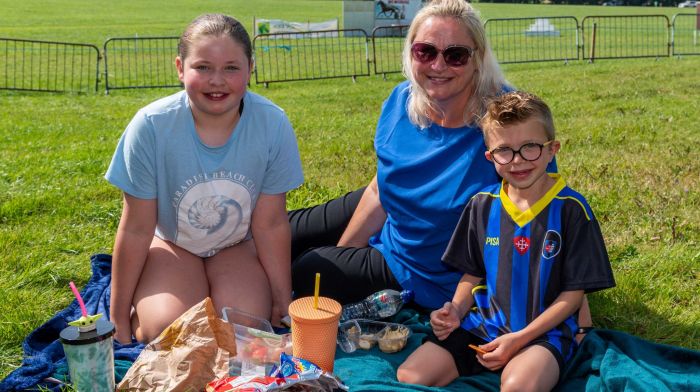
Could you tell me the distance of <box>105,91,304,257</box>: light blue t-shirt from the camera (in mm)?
3525

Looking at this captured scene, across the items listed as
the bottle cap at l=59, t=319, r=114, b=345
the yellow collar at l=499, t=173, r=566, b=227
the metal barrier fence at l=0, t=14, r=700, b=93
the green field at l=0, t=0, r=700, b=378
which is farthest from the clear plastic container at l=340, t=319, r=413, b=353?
the metal barrier fence at l=0, t=14, r=700, b=93

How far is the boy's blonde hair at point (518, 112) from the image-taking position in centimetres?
307

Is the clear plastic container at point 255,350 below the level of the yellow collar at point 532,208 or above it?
below

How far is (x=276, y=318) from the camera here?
384 centimetres

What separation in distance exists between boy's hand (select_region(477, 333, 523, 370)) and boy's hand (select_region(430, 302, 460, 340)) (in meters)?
0.18

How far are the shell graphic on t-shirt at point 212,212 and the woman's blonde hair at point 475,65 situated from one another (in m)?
1.00

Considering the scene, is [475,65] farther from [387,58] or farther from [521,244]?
[387,58]

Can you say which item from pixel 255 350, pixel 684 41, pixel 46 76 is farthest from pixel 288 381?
pixel 684 41

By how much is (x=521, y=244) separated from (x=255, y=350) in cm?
121

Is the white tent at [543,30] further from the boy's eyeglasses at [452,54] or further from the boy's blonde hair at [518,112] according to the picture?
the boy's blonde hair at [518,112]

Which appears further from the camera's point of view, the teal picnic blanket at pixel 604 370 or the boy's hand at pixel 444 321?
the boy's hand at pixel 444 321

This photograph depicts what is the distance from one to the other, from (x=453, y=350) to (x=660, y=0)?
6907cm

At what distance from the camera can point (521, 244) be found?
3133 mm

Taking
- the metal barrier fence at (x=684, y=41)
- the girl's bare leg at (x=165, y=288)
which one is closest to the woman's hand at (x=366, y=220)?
the girl's bare leg at (x=165, y=288)
